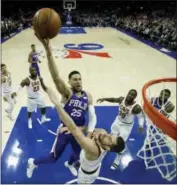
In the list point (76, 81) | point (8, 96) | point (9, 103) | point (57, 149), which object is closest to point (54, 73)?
point (76, 81)

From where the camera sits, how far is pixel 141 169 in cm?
447

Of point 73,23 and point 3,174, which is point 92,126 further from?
point 73,23

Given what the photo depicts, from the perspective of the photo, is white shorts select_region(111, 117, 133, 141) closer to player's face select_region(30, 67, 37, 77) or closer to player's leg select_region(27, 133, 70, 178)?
player's leg select_region(27, 133, 70, 178)

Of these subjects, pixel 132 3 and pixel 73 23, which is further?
pixel 132 3

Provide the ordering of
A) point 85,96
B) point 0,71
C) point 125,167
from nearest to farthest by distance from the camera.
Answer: point 85,96
point 125,167
point 0,71

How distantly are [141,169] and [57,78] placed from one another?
210cm

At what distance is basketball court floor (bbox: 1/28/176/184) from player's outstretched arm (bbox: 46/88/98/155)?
71.3 inches

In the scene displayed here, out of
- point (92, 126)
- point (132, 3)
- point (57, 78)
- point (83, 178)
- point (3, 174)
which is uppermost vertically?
point (132, 3)

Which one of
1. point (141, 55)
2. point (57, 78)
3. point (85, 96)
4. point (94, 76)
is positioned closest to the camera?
point (57, 78)

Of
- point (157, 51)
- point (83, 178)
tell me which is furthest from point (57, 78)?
point (157, 51)

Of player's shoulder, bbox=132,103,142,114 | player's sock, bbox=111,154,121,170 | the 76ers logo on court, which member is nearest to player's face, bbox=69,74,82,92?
player's shoulder, bbox=132,103,142,114

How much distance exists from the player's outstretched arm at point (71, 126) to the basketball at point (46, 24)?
142 cm

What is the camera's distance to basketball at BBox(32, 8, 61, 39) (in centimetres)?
360

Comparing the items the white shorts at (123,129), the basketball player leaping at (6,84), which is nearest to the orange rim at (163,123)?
the white shorts at (123,129)
